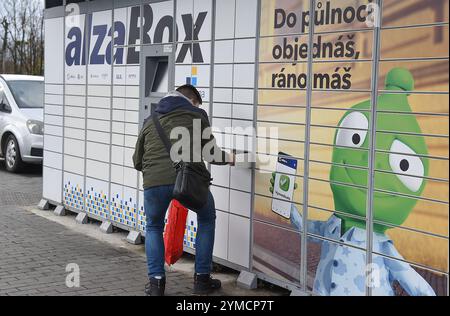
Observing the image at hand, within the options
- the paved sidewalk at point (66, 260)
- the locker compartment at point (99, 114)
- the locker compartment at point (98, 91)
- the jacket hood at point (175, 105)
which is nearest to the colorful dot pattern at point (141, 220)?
the paved sidewalk at point (66, 260)

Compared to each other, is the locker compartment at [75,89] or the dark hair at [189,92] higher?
the locker compartment at [75,89]

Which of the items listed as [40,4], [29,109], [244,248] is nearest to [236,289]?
[244,248]

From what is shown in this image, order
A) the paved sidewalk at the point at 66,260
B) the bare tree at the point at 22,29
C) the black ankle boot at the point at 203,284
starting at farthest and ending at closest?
Result: the bare tree at the point at 22,29, the paved sidewalk at the point at 66,260, the black ankle boot at the point at 203,284

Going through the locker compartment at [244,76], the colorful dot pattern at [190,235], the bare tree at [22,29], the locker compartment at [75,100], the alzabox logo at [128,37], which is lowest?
the colorful dot pattern at [190,235]

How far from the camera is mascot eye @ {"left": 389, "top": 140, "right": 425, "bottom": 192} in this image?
13.6 feet

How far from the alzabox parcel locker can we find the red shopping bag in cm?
38

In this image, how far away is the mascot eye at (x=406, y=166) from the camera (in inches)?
164

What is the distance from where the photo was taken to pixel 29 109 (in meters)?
12.5

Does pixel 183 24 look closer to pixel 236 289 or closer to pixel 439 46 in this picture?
pixel 236 289

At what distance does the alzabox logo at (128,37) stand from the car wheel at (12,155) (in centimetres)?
450

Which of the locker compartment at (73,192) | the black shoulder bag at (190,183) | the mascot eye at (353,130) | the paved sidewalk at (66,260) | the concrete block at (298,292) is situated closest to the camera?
the mascot eye at (353,130)

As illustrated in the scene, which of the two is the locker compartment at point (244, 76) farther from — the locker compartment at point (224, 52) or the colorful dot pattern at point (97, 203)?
the colorful dot pattern at point (97, 203)

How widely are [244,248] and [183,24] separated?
219cm

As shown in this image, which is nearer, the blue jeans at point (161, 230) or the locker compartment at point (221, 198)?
the blue jeans at point (161, 230)
